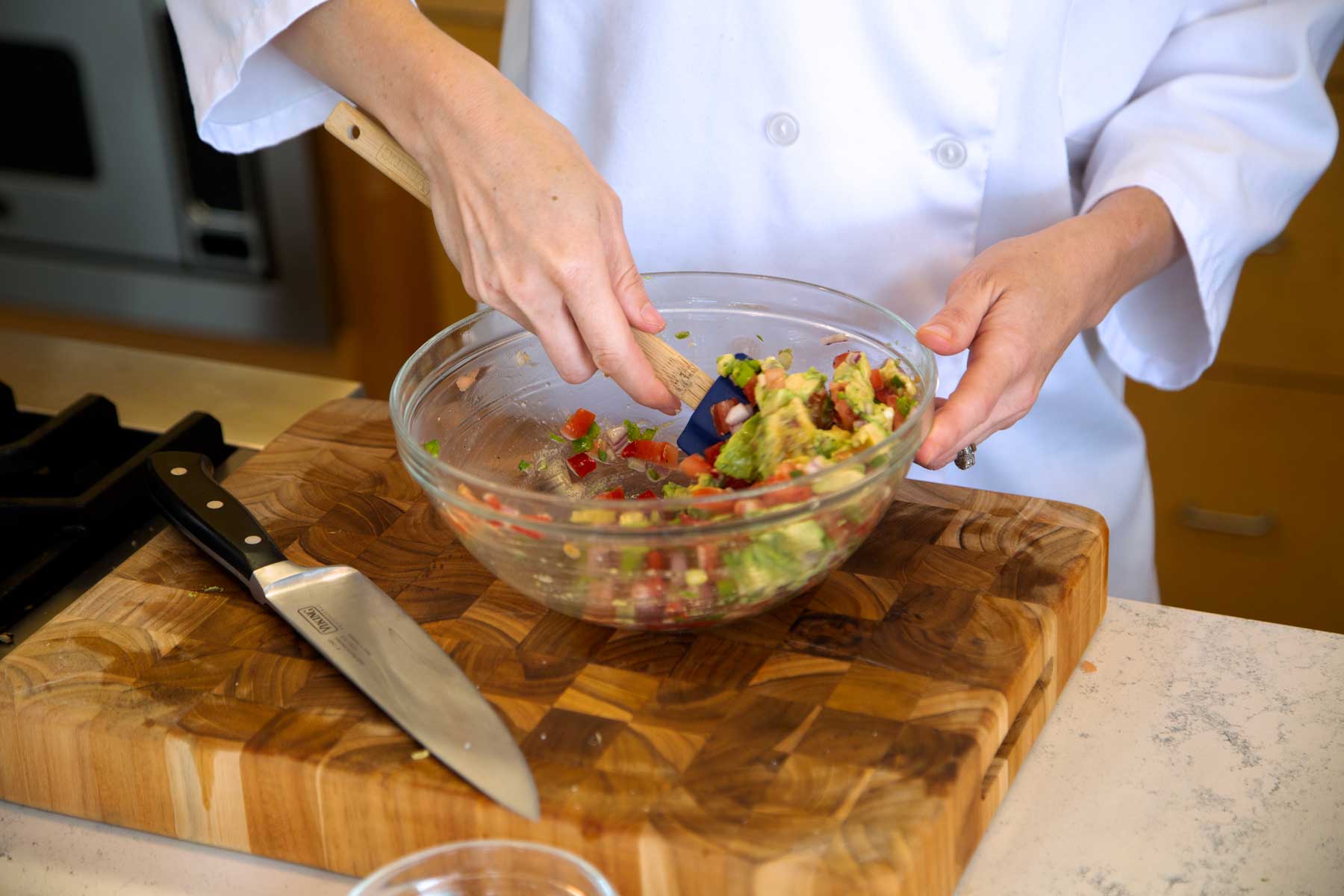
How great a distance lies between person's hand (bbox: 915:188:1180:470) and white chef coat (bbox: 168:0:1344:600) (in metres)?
0.05

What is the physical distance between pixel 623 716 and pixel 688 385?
10.1 inches

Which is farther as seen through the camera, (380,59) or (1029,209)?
(1029,209)

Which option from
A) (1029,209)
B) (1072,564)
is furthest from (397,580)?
(1029,209)

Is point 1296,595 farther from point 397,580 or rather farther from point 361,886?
point 361,886

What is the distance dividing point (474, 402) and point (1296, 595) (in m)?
1.47

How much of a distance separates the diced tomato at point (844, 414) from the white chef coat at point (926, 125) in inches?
13.4

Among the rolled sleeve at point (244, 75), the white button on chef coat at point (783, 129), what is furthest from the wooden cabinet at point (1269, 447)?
the rolled sleeve at point (244, 75)

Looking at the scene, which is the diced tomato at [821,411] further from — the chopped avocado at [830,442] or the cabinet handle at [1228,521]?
the cabinet handle at [1228,521]

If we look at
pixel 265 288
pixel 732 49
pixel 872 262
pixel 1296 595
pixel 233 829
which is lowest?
pixel 1296 595

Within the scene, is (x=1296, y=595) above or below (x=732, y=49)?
below

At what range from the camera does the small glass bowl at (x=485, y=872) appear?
23.2 inches

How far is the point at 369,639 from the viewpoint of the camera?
30.2 inches

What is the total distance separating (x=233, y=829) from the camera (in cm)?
72

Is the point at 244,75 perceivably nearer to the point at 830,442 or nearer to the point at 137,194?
the point at 830,442
